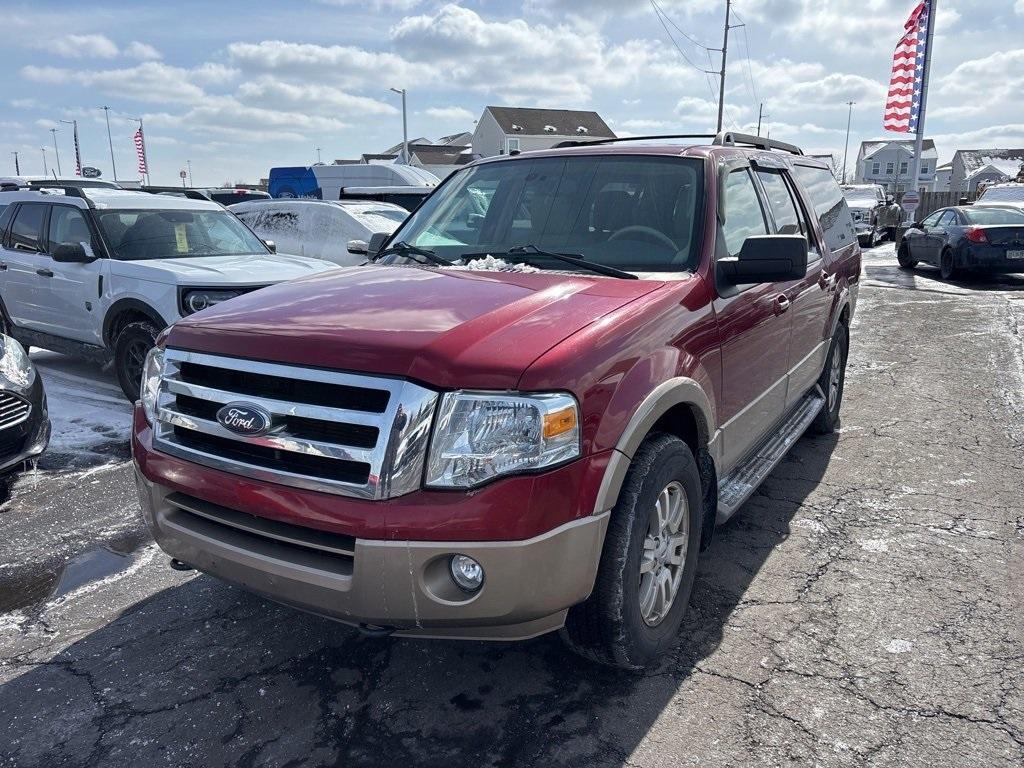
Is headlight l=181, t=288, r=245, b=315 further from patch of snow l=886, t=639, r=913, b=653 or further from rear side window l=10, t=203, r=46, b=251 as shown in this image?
patch of snow l=886, t=639, r=913, b=653

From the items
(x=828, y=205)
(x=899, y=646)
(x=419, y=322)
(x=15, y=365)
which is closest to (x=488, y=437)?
(x=419, y=322)

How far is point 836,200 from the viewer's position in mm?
6004

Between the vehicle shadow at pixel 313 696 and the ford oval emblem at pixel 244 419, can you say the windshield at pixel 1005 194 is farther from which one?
the ford oval emblem at pixel 244 419

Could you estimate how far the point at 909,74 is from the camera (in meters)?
21.7

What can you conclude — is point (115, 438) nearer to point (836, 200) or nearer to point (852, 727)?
point (852, 727)

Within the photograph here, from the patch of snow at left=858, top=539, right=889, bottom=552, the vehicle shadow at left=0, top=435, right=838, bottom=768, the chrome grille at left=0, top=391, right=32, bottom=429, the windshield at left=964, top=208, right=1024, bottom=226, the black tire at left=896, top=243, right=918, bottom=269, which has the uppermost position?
the windshield at left=964, top=208, right=1024, bottom=226

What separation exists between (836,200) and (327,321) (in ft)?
15.8

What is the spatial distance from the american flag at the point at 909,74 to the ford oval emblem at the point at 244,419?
78.4 feet

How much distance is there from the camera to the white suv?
6289 millimetres

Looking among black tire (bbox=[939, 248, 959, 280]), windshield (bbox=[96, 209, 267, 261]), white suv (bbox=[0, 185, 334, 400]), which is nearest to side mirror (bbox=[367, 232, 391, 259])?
white suv (bbox=[0, 185, 334, 400])

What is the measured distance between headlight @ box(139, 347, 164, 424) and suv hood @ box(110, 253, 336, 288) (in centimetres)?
337

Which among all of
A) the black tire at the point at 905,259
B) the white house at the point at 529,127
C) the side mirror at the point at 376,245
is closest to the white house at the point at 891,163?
the white house at the point at 529,127

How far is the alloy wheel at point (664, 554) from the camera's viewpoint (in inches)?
109

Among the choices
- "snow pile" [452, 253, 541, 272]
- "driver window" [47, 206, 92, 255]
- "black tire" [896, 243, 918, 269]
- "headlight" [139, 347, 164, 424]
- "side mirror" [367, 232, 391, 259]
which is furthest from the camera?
"black tire" [896, 243, 918, 269]
